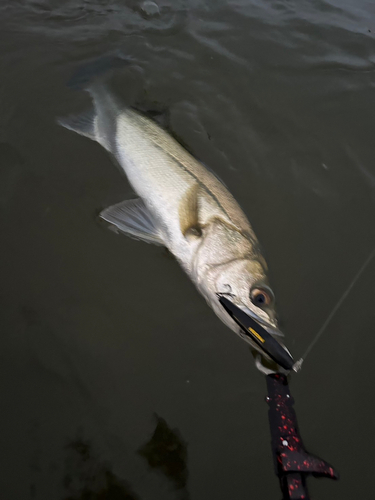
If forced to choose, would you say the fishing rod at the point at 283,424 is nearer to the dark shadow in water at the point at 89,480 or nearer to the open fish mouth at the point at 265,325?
the open fish mouth at the point at 265,325

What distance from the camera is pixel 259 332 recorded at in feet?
7.04

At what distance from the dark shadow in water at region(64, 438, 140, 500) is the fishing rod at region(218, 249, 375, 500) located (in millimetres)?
864

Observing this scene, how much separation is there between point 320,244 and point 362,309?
65 cm

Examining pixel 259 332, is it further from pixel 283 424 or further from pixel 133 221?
pixel 133 221

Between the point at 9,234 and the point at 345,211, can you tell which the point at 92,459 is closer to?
the point at 9,234

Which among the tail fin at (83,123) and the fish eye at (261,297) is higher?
the tail fin at (83,123)

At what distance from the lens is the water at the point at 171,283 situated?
219 centimetres

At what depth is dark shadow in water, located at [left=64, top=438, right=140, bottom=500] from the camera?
2.04 m

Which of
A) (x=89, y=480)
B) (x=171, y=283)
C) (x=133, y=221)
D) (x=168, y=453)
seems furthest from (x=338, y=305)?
(x=89, y=480)

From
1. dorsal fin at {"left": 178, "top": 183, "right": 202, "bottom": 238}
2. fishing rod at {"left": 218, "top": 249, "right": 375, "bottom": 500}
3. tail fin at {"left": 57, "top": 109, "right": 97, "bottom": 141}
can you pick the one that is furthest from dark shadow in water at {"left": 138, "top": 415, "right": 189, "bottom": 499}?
tail fin at {"left": 57, "top": 109, "right": 97, "bottom": 141}

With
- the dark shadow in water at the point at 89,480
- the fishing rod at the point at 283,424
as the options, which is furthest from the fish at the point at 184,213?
the dark shadow in water at the point at 89,480

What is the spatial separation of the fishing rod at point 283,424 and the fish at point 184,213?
131 millimetres

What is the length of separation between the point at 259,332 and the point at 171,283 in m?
0.95

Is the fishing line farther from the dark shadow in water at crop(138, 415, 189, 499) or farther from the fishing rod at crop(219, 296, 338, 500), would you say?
the dark shadow in water at crop(138, 415, 189, 499)
